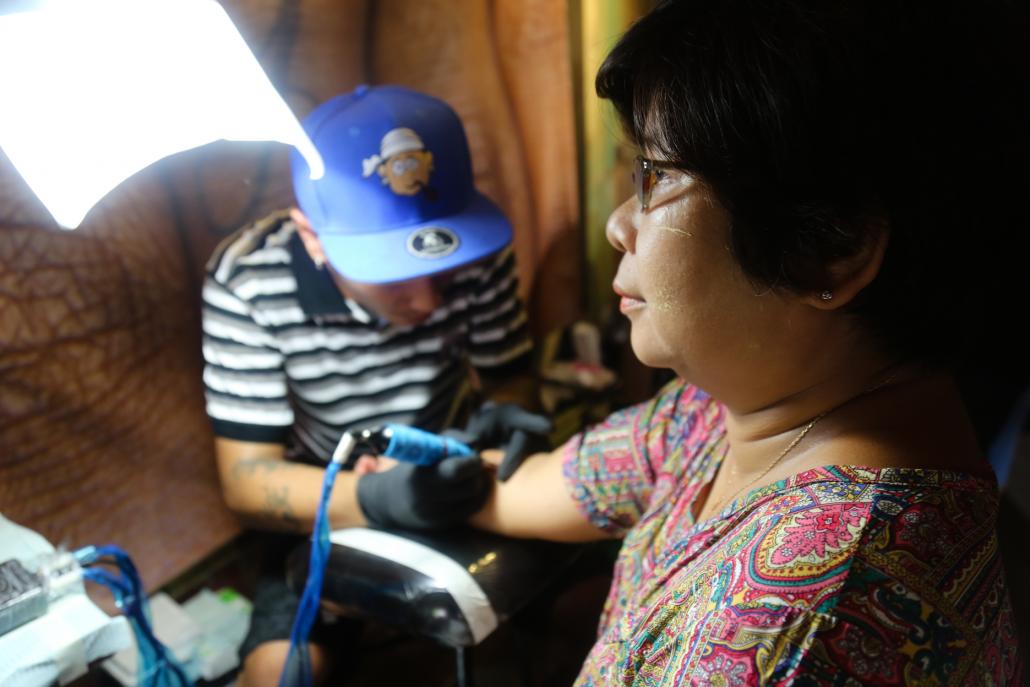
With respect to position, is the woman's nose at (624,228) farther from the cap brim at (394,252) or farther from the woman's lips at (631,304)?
the cap brim at (394,252)

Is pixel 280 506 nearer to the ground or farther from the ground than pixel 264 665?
farther from the ground

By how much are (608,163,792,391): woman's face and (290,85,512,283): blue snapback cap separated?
1.55 feet

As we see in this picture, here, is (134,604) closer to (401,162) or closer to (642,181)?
(401,162)

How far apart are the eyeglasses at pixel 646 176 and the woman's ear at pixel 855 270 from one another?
0.23 m

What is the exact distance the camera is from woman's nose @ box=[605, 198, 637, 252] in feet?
3.07

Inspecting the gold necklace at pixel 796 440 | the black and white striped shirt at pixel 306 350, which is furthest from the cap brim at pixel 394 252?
the gold necklace at pixel 796 440

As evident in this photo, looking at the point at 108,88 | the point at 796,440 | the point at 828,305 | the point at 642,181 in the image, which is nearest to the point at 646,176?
the point at 642,181

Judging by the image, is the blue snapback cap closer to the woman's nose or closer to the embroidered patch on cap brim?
the embroidered patch on cap brim

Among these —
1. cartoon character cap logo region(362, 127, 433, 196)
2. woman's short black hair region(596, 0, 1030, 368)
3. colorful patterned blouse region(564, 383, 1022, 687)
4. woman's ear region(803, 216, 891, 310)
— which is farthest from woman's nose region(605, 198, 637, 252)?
cartoon character cap logo region(362, 127, 433, 196)

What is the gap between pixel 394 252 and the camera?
4.23ft

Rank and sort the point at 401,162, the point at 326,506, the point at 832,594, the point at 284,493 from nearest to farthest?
the point at 832,594 < the point at 326,506 < the point at 401,162 < the point at 284,493

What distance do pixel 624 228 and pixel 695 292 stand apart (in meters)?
0.14

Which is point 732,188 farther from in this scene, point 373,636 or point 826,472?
point 373,636

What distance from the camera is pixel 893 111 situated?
706 mm
